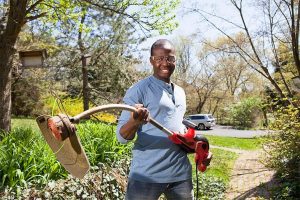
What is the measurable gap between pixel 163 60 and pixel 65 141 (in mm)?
855

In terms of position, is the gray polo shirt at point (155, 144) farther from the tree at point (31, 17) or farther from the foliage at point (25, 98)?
the foliage at point (25, 98)

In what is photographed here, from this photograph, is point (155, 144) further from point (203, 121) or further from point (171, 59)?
point (203, 121)

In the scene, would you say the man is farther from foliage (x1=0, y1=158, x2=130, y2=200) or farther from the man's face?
foliage (x1=0, y1=158, x2=130, y2=200)

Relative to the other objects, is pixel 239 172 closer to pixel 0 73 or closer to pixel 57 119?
pixel 0 73

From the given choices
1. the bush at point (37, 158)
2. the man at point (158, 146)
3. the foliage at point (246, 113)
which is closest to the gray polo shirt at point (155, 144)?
the man at point (158, 146)

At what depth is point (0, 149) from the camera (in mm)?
4105

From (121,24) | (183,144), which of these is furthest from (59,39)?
(183,144)

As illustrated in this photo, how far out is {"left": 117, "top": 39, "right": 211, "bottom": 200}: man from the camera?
247 centimetres

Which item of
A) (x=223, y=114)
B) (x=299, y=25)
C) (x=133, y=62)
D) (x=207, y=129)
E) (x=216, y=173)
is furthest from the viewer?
(x=223, y=114)

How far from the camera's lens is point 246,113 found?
33125 mm

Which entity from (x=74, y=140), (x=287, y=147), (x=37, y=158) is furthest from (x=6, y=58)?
(x=74, y=140)

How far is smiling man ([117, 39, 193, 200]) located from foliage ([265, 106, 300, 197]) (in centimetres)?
390

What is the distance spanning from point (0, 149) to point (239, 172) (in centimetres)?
674

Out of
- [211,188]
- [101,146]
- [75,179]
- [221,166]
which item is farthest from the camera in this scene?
[221,166]
